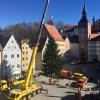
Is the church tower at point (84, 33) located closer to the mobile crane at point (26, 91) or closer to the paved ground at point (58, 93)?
the paved ground at point (58, 93)

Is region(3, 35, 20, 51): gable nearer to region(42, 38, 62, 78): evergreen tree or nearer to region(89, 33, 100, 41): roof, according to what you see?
region(42, 38, 62, 78): evergreen tree

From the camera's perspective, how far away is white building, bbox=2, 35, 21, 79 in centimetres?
6426

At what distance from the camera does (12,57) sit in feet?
218

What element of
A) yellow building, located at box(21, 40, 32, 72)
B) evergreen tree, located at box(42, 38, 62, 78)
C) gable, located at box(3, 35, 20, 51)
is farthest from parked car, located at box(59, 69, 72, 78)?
gable, located at box(3, 35, 20, 51)

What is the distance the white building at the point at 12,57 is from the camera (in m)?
64.3

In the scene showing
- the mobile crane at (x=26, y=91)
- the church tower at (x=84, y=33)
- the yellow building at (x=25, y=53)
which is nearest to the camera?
the mobile crane at (x=26, y=91)

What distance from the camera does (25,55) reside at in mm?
70938

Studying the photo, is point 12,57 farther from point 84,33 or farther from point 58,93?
point 84,33

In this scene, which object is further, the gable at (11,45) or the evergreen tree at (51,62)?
the gable at (11,45)

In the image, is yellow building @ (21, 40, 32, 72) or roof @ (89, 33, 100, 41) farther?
roof @ (89, 33, 100, 41)

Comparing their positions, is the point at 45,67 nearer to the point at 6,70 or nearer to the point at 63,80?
the point at 63,80

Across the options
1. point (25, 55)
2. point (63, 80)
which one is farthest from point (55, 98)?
point (25, 55)

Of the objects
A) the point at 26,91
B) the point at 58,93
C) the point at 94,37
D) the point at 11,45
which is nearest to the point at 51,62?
the point at 11,45

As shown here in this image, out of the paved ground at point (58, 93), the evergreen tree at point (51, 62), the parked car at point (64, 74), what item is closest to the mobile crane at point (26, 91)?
the paved ground at point (58, 93)
